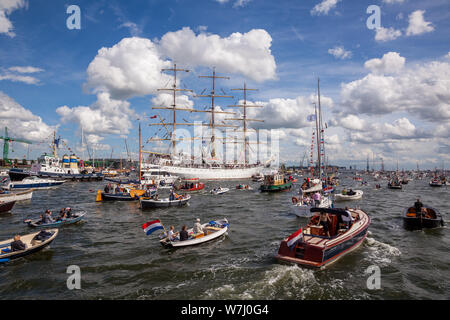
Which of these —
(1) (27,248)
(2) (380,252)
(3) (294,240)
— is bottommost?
(2) (380,252)

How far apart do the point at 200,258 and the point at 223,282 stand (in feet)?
10.4

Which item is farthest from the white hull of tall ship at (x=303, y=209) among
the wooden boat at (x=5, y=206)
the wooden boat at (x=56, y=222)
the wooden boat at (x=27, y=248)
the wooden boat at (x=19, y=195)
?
the wooden boat at (x=19, y=195)

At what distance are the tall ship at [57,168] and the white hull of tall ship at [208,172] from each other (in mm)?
23214

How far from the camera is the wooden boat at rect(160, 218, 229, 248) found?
14641 millimetres

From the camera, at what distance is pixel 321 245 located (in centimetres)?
1155

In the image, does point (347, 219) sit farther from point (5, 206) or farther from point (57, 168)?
point (57, 168)

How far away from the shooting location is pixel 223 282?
10719mm

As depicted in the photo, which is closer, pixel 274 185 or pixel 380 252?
pixel 380 252

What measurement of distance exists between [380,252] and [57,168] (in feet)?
257

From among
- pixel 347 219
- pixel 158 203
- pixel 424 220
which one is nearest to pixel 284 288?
pixel 347 219

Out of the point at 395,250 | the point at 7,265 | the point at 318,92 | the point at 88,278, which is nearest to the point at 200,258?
the point at 88,278

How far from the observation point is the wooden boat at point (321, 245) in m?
11.3

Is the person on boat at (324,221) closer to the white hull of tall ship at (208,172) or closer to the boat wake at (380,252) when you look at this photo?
the boat wake at (380,252)

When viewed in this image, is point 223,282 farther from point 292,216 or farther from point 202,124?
point 202,124
